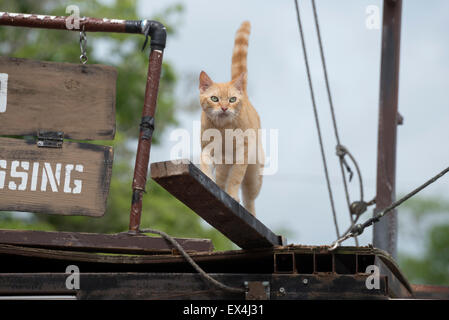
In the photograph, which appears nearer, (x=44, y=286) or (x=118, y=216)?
(x=44, y=286)

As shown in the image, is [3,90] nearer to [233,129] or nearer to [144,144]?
[144,144]

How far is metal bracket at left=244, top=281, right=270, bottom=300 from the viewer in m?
2.80

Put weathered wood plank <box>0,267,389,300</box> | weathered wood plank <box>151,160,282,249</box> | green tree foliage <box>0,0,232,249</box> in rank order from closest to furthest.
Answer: weathered wood plank <box>151,160,282,249</box>
weathered wood plank <box>0,267,389,300</box>
green tree foliage <box>0,0,232,249</box>

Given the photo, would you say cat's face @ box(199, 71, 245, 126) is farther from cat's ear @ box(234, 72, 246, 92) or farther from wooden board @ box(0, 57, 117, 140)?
wooden board @ box(0, 57, 117, 140)

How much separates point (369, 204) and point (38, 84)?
3.28 meters

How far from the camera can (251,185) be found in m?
4.54

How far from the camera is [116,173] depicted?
1290 cm

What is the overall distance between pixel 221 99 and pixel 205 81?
27 cm

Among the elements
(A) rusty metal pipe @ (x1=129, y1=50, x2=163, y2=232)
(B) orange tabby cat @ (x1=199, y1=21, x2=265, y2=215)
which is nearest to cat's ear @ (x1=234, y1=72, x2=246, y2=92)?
(B) orange tabby cat @ (x1=199, y1=21, x2=265, y2=215)

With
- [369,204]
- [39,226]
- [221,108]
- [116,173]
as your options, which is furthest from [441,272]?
[221,108]

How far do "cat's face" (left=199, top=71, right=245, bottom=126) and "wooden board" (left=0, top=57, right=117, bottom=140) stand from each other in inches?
42.1

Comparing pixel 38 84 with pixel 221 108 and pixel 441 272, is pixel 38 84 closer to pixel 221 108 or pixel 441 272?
pixel 221 108

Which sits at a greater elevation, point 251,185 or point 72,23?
point 72,23

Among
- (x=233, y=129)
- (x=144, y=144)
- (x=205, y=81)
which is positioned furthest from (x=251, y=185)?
(x=144, y=144)
